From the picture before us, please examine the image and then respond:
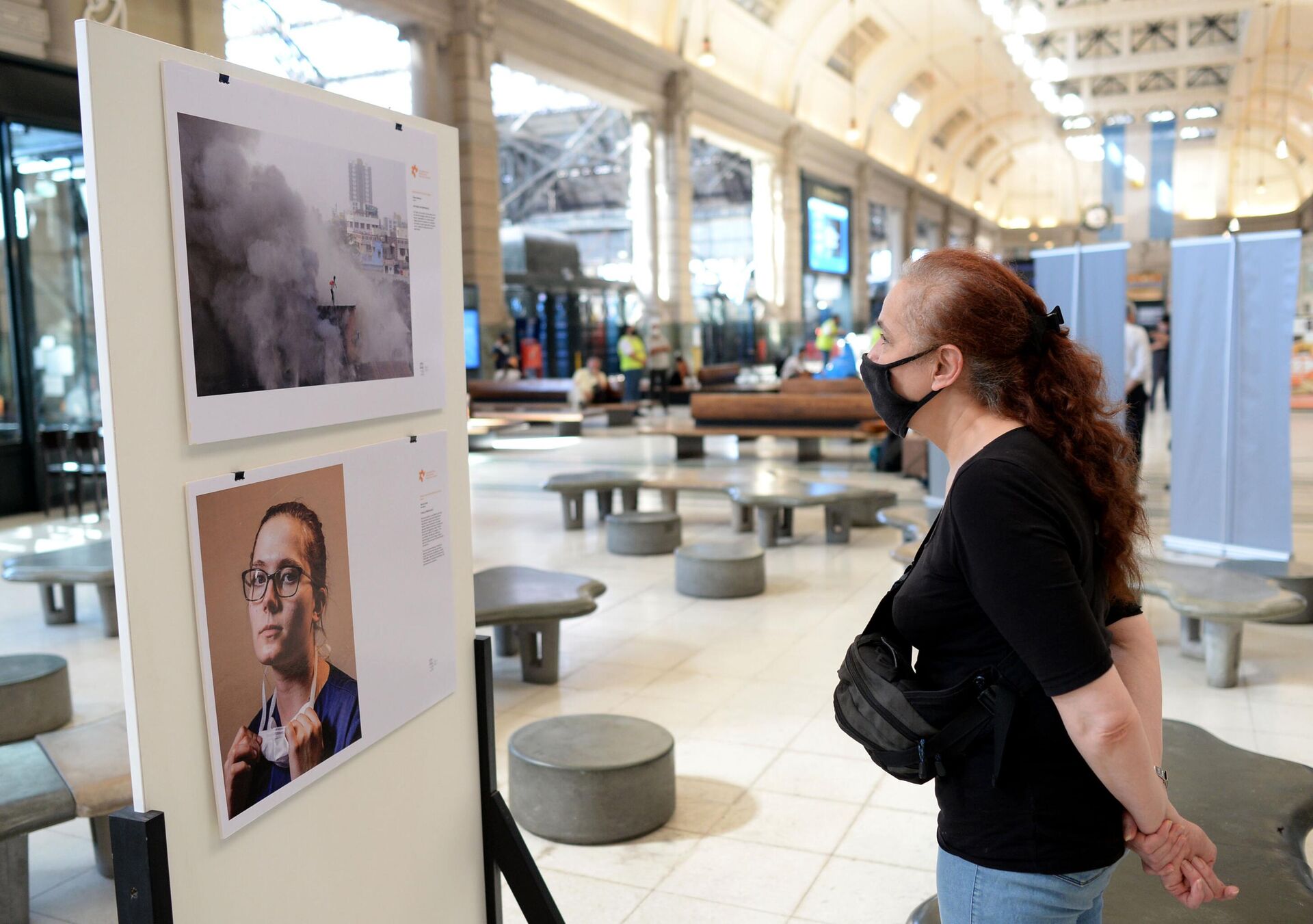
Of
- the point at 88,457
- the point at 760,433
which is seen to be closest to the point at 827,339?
the point at 760,433

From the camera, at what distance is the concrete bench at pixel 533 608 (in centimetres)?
511

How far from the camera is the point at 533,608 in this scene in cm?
513

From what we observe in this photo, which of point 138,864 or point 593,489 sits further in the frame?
point 593,489

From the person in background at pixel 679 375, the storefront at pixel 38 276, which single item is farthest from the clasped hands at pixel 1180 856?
the person in background at pixel 679 375

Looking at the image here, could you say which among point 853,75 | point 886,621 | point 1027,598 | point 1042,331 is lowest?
point 886,621

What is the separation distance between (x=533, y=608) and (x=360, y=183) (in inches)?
133

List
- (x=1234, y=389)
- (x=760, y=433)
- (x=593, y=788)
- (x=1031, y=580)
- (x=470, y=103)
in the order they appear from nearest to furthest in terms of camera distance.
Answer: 1. (x=1031, y=580)
2. (x=593, y=788)
3. (x=1234, y=389)
4. (x=760, y=433)
5. (x=470, y=103)

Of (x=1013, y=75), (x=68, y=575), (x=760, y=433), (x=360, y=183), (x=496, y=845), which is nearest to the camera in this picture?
(x=360, y=183)

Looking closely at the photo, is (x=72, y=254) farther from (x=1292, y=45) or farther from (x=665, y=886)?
(x=1292, y=45)

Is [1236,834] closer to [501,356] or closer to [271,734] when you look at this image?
[271,734]

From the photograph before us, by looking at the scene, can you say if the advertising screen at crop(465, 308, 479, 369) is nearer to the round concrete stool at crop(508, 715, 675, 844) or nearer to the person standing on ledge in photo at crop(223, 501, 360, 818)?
the round concrete stool at crop(508, 715, 675, 844)

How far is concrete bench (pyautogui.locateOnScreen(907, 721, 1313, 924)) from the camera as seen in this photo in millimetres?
2363

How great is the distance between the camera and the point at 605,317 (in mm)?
25531

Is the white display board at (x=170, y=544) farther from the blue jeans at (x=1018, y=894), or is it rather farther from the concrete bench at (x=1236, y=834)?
the concrete bench at (x=1236, y=834)
